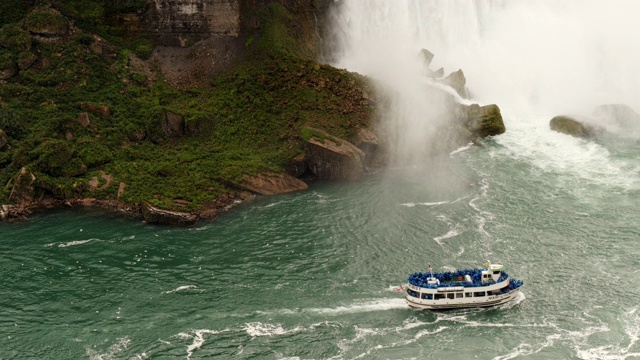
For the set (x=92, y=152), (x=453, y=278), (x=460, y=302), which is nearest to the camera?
(x=460, y=302)

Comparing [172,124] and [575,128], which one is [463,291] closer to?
[575,128]

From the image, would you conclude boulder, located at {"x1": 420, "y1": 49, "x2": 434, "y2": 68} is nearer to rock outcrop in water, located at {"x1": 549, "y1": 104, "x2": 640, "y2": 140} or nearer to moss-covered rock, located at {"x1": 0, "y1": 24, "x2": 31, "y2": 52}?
rock outcrop in water, located at {"x1": 549, "y1": 104, "x2": 640, "y2": 140}

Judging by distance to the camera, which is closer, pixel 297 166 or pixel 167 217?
pixel 167 217

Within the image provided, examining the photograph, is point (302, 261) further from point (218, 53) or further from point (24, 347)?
point (218, 53)

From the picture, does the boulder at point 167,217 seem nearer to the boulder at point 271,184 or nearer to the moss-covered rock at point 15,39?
the boulder at point 271,184

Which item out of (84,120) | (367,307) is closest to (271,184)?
(84,120)

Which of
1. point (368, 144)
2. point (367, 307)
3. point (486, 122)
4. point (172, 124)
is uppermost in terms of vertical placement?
point (172, 124)

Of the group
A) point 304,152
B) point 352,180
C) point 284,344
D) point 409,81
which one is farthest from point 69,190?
point 409,81
